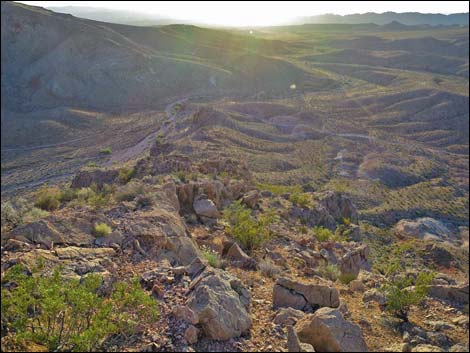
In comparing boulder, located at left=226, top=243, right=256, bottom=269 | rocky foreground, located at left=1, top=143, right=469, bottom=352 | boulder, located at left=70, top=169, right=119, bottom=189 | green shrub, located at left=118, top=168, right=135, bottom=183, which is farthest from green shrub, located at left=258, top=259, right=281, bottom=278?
boulder, located at left=70, top=169, right=119, bottom=189

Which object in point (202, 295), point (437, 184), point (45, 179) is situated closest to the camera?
point (202, 295)

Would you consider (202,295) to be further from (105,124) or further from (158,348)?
(105,124)

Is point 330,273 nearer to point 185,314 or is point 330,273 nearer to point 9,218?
point 185,314

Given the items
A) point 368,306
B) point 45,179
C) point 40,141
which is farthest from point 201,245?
point 40,141

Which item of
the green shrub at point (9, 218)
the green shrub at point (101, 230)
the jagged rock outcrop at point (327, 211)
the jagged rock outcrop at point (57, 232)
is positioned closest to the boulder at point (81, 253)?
the jagged rock outcrop at point (57, 232)

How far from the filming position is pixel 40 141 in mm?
47281

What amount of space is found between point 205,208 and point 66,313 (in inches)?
290

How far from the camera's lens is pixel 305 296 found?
7121mm

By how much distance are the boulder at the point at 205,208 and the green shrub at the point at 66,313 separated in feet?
21.7

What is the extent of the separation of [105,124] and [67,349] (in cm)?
5140

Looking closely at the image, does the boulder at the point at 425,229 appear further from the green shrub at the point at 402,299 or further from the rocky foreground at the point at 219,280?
the green shrub at the point at 402,299

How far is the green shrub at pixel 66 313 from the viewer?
16.3 feet

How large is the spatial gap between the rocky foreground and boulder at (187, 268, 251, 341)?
0.7 inches

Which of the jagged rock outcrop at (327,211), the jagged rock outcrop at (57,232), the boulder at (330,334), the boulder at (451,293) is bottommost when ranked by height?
the jagged rock outcrop at (327,211)
